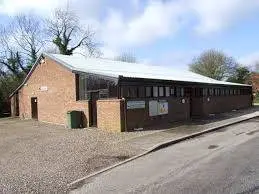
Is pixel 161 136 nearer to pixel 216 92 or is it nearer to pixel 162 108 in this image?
pixel 162 108

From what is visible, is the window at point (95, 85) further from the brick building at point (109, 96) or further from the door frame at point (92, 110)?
the door frame at point (92, 110)

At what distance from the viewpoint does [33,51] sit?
53.7 meters

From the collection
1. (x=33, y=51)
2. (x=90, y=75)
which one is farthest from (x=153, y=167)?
(x=33, y=51)

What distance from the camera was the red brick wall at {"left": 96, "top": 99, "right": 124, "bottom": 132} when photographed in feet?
66.0

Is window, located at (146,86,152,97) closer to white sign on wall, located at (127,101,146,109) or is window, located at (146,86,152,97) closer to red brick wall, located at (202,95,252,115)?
white sign on wall, located at (127,101,146,109)

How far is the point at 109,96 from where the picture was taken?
2120 cm

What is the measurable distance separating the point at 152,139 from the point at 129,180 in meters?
7.09

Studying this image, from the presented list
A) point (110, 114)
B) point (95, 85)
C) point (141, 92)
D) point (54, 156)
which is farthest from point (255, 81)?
point (54, 156)

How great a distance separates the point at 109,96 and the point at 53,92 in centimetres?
696

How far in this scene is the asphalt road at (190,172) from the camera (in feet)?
28.6

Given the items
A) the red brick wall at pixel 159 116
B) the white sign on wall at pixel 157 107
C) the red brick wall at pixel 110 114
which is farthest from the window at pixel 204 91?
the red brick wall at pixel 110 114

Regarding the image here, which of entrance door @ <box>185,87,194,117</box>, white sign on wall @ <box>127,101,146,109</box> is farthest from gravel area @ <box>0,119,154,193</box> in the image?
entrance door @ <box>185,87,194,117</box>

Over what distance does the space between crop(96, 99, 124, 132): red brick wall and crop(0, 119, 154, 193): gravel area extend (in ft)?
1.93

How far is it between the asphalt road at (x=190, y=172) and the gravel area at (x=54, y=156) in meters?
0.90
